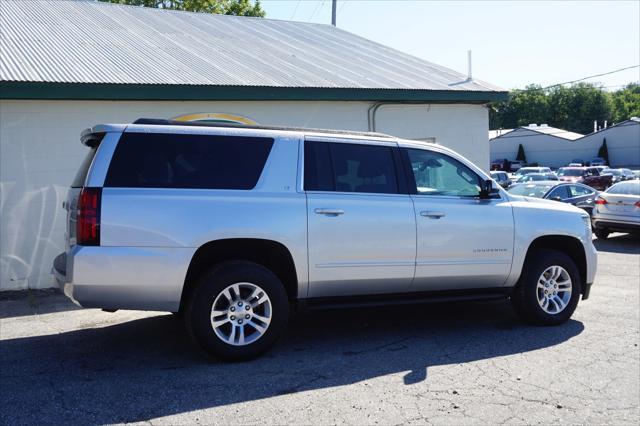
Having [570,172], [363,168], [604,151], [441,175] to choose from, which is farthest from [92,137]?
[604,151]

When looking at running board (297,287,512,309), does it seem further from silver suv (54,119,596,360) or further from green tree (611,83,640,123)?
green tree (611,83,640,123)

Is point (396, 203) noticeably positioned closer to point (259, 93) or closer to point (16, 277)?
point (259, 93)

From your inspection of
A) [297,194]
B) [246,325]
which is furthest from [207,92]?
[246,325]

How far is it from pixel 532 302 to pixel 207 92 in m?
5.57

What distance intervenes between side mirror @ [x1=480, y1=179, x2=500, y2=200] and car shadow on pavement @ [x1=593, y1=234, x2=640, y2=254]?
8.21m

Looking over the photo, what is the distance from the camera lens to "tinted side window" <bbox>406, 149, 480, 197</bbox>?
6.24m

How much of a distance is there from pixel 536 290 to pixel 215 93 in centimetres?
550

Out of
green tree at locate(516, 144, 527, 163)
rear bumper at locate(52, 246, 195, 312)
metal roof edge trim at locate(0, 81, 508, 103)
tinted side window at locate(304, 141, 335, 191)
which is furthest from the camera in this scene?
green tree at locate(516, 144, 527, 163)

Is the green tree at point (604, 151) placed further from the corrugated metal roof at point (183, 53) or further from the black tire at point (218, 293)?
the black tire at point (218, 293)

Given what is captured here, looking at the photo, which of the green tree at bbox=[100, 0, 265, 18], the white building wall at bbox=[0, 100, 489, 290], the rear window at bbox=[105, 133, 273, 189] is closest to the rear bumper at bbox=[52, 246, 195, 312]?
the rear window at bbox=[105, 133, 273, 189]

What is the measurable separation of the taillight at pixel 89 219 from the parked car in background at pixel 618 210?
12.7 metres

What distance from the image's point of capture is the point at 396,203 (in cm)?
594

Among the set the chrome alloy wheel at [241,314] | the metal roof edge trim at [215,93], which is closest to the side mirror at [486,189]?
the chrome alloy wheel at [241,314]

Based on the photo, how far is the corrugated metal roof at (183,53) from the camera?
9.22 meters
